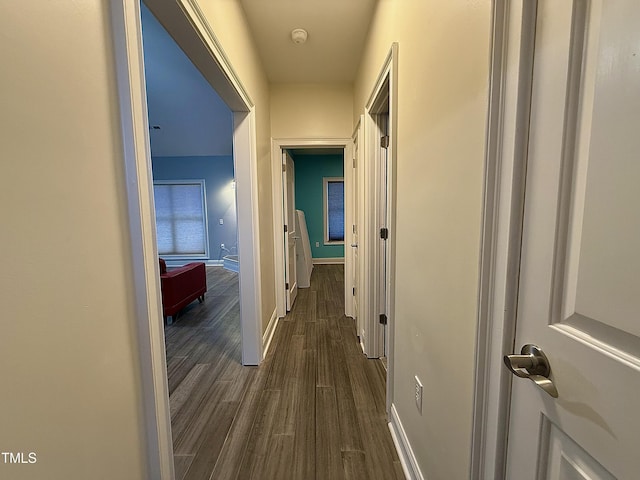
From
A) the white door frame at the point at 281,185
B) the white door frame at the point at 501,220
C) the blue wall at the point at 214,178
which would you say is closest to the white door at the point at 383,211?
the white door frame at the point at 281,185

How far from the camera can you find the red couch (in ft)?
9.51

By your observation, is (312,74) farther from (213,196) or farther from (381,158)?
(213,196)

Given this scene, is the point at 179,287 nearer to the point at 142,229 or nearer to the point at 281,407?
the point at 281,407

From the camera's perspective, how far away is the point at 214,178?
22.5ft

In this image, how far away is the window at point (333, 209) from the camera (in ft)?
21.0

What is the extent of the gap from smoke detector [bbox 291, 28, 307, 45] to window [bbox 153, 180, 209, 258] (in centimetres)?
550

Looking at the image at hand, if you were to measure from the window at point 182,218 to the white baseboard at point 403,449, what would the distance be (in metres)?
6.54

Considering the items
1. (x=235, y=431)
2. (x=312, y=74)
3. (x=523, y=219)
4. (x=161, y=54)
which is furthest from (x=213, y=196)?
(x=523, y=219)

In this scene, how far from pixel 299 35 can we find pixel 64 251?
230cm

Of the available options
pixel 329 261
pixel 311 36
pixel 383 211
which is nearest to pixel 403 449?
pixel 383 211

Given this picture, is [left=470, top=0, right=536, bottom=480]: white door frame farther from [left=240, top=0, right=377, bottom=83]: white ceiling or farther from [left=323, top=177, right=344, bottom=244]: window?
[left=323, top=177, right=344, bottom=244]: window

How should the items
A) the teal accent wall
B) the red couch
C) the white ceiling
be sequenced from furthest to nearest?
1. the teal accent wall
2. the red couch
3. the white ceiling

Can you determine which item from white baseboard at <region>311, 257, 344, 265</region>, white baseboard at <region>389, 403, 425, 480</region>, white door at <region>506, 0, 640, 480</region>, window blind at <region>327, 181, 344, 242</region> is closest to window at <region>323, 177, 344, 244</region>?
window blind at <region>327, 181, 344, 242</region>

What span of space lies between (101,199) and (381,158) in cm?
191
